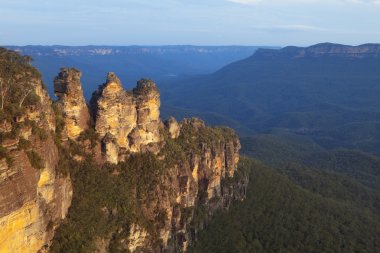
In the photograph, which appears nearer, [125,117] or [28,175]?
[28,175]

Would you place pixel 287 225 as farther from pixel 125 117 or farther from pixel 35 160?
pixel 35 160

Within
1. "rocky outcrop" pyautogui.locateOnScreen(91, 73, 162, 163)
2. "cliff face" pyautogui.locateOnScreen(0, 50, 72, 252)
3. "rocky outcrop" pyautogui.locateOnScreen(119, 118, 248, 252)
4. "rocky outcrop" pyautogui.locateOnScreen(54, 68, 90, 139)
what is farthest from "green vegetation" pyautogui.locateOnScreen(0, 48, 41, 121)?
"rocky outcrop" pyautogui.locateOnScreen(119, 118, 248, 252)

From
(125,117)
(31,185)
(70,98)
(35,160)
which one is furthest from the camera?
(125,117)

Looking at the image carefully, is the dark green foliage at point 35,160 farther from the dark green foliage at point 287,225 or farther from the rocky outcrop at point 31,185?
the dark green foliage at point 287,225

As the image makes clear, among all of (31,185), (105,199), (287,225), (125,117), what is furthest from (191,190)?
(31,185)

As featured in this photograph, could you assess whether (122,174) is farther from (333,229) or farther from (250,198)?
(333,229)

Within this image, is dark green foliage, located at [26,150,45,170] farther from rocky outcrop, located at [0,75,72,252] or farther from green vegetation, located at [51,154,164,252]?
green vegetation, located at [51,154,164,252]

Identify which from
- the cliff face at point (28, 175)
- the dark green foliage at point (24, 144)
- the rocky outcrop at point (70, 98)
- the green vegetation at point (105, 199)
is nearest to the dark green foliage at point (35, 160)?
the cliff face at point (28, 175)
